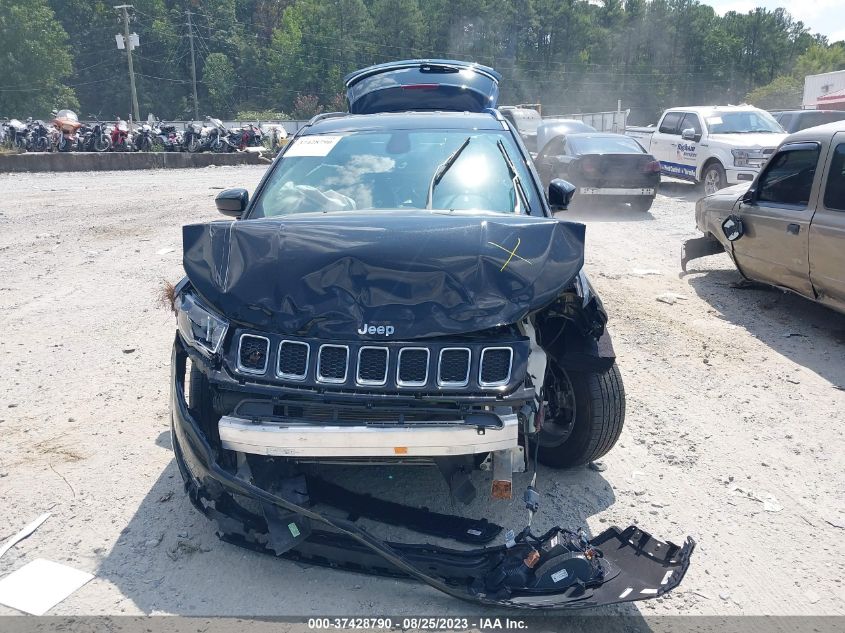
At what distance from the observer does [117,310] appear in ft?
22.9

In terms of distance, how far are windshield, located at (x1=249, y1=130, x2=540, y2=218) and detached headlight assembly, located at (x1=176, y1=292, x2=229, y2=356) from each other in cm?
107

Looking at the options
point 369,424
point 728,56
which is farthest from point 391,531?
point 728,56

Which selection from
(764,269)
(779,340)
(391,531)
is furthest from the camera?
(764,269)

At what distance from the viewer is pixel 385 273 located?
10.0 ft

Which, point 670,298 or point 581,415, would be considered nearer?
point 581,415

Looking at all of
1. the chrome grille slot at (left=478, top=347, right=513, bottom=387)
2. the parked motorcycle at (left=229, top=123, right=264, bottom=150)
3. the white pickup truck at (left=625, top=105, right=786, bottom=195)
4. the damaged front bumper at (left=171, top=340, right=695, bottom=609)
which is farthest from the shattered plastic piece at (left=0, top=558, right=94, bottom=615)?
the parked motorcycle at (left=229, top=123, right=264, bottom=150)

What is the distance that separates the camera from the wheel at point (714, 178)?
44.7 feet

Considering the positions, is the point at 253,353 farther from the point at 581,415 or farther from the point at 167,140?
the point at 167,140

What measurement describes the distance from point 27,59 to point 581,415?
263 ft

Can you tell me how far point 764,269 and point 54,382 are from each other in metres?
6.08

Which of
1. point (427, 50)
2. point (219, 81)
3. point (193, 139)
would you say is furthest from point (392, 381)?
point (427, 50)

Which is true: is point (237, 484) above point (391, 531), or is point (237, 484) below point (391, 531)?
above

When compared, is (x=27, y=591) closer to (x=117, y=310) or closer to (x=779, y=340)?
(x=117, y=310)

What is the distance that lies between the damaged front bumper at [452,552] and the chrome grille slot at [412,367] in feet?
1.96
